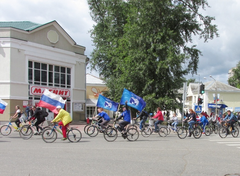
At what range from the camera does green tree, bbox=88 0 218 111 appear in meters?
27.0

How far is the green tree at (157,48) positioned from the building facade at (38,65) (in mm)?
4397

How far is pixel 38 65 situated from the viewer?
27812mm

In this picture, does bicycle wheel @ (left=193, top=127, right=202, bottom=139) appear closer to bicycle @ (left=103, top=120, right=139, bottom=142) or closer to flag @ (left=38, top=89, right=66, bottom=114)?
bicycle @ (left=103, top=120, right=139, bottom=142)

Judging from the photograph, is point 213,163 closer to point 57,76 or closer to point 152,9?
point 152,9

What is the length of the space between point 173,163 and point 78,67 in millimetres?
24811

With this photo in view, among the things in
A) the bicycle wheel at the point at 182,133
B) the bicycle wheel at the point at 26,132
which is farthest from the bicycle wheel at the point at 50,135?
the bicycle wheel at the point at 182,133

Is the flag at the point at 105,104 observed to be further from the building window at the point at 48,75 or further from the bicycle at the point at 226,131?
the building window at the point at 48,75

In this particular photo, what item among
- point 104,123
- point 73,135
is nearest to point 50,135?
point 73,135

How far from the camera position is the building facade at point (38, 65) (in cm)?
2492

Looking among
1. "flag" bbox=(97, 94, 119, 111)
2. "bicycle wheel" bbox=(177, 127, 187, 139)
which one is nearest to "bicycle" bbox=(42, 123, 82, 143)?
"flag" bbox=(97, 94, 119, 111)

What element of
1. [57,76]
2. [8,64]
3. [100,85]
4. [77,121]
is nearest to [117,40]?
[57,76]

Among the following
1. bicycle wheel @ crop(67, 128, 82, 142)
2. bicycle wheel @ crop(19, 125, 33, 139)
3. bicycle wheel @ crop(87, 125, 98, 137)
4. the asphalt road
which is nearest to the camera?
the asphalt road

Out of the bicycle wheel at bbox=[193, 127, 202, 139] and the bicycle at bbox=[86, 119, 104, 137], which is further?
the bicycle wheel at bbox=[193, 127, 202, 139]

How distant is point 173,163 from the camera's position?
8438mm
